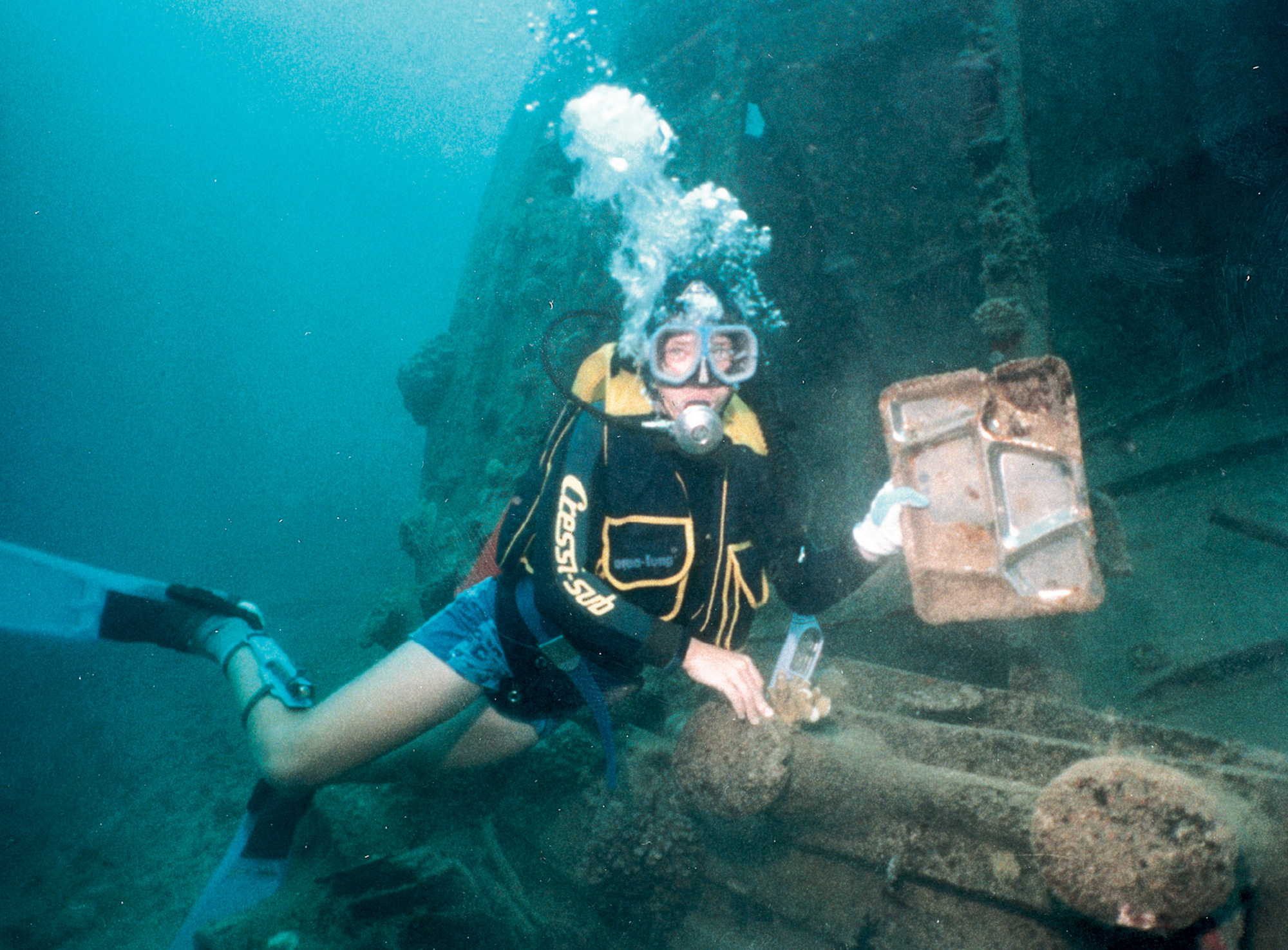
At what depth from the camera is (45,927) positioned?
626 cm

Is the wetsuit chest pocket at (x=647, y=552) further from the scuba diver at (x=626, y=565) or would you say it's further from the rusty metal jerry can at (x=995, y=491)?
the rusty metal jerry can at (x=995, y=491)

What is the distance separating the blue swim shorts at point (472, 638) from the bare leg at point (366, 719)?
44mm

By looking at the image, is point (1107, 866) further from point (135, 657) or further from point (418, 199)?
point (418, 199)

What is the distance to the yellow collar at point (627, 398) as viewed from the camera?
2428 millimetres

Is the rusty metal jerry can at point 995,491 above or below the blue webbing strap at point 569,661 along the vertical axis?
above

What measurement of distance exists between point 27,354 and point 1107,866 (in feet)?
389

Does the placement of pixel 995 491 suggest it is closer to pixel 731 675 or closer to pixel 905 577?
pixel 731 675

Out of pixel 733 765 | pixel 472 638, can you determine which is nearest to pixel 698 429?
pixel 733 765

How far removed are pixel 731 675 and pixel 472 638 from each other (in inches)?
50.5

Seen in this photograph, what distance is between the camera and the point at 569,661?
239 centimetres

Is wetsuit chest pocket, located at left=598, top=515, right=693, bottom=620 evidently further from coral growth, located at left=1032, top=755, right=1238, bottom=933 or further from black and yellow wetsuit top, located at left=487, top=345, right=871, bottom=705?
coral growth, located at left=1032, top=755, right=1238, bottom=933

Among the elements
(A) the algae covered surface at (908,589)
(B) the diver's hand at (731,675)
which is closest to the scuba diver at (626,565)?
(B) the diver's hand at (731,675)

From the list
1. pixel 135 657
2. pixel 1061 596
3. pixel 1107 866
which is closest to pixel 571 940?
pixel 1107 866

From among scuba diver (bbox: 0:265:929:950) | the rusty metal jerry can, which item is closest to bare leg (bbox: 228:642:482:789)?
scuba diver (bbox: 0:265:929:950)
